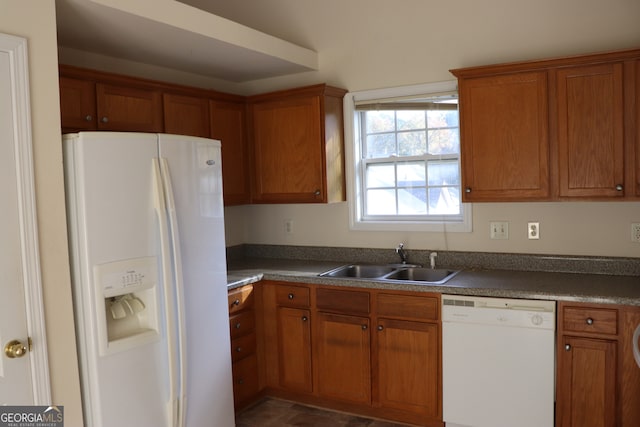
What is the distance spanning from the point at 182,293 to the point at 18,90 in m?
1.09

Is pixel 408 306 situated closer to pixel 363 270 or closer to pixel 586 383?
pixel 363 270

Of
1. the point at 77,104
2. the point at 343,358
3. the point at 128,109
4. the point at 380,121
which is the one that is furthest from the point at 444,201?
the point at 77,104

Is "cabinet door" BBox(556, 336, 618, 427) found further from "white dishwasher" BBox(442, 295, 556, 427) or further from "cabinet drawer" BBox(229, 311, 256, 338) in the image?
"cabinet drawer" BBox(229, 311, 256, 338)

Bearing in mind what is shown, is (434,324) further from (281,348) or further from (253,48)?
(253,48)

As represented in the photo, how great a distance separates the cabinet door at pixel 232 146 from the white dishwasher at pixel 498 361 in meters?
1.66

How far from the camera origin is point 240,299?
3.50 m

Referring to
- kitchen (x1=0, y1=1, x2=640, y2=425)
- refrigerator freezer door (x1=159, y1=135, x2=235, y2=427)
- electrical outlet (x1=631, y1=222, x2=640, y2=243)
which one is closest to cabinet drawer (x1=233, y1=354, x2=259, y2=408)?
refrigerator freezer door (x1=159, y1=135, x2=235, y2=427)

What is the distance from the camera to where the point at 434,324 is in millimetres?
3115

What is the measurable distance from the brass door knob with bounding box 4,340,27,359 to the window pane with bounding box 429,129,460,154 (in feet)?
8.83

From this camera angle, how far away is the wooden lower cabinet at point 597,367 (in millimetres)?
2637

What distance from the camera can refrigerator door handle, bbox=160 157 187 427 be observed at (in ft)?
8.26

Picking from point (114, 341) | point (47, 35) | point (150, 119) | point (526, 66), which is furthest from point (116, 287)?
point (526, 66)

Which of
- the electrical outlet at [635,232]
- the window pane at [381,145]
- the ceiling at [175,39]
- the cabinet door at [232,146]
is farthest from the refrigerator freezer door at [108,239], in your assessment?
the electrical outlet at [635,232]

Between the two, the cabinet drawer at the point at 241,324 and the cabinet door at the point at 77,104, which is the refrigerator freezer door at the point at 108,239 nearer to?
the cabinet door at the point at 77,104
